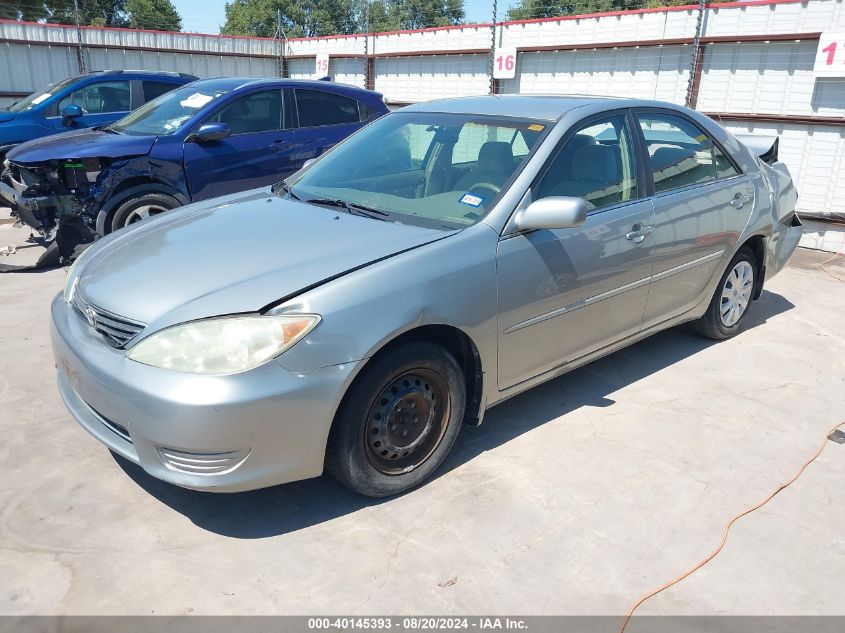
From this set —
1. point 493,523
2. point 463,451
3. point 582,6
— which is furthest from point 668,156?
point 582,6

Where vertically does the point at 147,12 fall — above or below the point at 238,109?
above

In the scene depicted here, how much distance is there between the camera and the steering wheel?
11.2ft

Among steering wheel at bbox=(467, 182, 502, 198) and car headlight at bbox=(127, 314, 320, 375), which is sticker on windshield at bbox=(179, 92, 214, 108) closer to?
steering wheel at bbox=(467, 182, 502, 198)

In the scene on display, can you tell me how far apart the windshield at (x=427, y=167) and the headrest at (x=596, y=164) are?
0.27 m

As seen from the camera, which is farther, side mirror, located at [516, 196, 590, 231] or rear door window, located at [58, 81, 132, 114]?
rear door window, located at [58, 81, 132, 114]

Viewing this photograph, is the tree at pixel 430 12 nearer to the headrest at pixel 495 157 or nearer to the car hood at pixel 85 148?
the car hood at pixel 85 148

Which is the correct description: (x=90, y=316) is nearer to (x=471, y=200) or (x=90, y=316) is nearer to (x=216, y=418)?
(x=216, y=418)

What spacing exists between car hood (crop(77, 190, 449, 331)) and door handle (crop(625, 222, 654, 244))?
4.14 ft

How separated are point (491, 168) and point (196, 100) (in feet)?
15.0

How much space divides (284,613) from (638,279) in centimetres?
263

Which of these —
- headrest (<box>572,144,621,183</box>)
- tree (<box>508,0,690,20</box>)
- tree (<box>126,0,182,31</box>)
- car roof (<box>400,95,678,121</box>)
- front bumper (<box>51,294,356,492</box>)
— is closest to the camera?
front bumper (<box>51,294,356,492</box>)

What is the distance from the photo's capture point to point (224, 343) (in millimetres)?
2600

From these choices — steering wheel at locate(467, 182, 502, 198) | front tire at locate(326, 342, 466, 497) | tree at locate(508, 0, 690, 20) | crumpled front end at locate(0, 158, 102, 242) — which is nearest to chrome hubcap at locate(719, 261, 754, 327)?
steering wheel at locate(467, 182, 502, 198)

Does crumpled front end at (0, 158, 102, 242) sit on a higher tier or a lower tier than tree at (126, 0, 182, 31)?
lower
